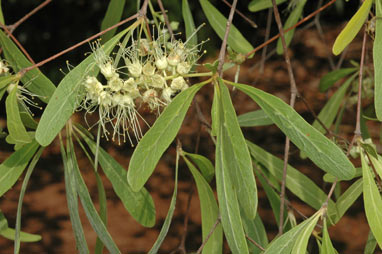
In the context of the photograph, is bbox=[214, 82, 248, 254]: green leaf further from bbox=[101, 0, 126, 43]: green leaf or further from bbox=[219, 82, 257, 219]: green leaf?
bbox=[101, 0, 126, 43]: green leaf

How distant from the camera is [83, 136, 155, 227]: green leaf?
144cm

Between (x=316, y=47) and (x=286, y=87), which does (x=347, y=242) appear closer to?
(x=286, y=87)

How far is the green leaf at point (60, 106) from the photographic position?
109cm

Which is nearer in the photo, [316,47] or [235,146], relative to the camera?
[235,146]

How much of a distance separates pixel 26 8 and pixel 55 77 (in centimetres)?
42

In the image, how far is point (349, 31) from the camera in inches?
45.1

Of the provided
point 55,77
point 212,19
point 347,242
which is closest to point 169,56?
point 212,19

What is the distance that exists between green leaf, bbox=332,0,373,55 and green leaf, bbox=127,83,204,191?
11.7 inches

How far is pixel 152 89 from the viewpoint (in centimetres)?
117

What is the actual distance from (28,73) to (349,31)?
714 mm

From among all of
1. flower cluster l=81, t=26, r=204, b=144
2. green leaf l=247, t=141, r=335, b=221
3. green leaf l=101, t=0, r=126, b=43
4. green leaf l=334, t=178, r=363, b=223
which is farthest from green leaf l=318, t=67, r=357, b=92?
flower cluster l=81, t=26, r=204, b=144

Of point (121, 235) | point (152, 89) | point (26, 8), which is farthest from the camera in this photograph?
point (121, 235)

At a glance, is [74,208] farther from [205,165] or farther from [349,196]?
[349,196]

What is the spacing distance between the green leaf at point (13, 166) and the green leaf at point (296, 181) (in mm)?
633
